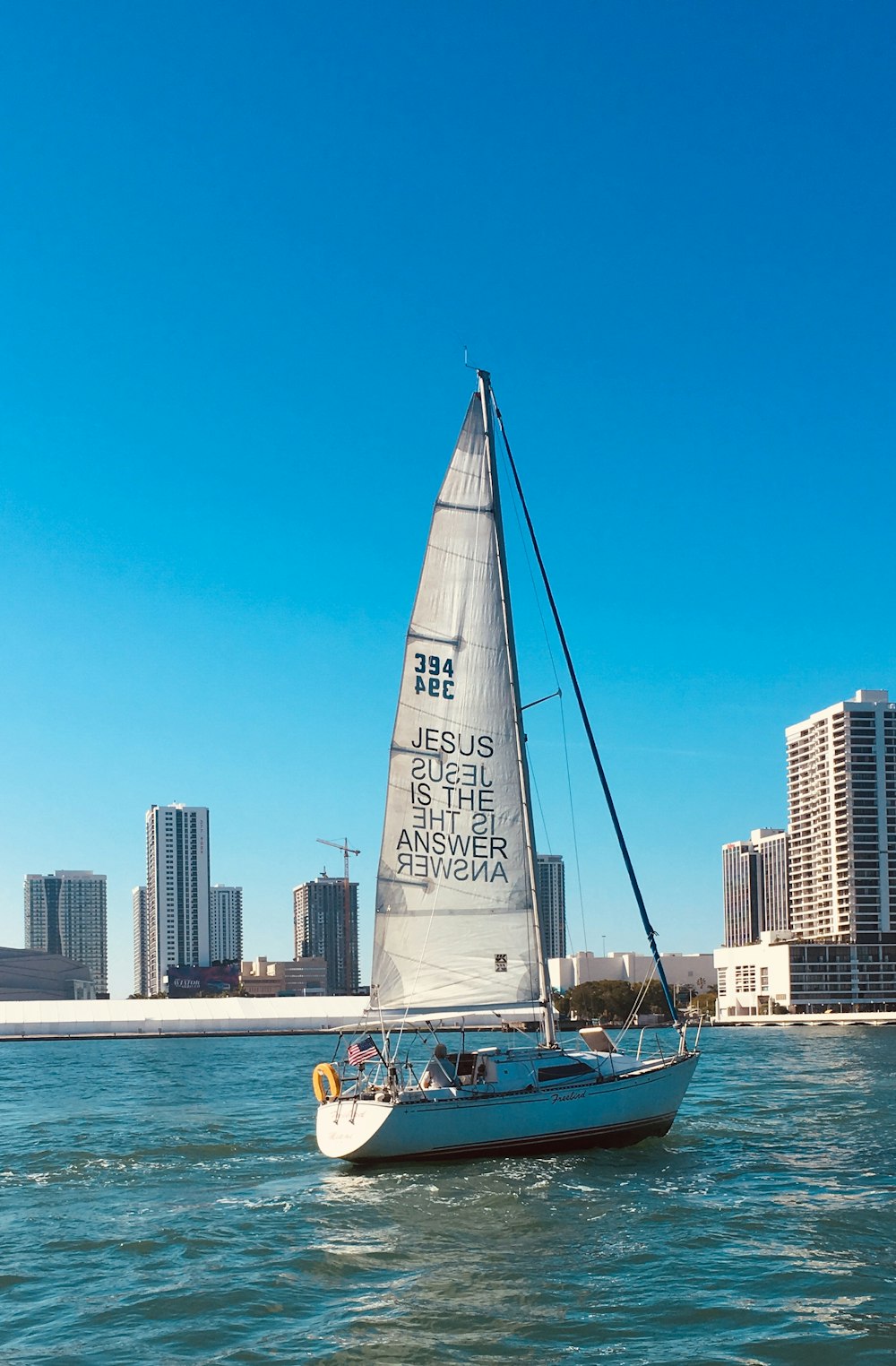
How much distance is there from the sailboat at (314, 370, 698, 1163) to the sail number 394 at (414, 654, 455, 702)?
0.03 metres

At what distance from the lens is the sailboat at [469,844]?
31.0 meters

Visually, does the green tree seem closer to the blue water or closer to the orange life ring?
the blue water

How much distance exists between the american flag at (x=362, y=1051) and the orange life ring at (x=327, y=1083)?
19.4 inches

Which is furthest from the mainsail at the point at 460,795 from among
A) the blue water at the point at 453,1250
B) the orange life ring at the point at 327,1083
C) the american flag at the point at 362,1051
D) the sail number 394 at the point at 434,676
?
the blue water at the point at 453,1250

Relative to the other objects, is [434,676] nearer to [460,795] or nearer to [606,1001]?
[460,795]

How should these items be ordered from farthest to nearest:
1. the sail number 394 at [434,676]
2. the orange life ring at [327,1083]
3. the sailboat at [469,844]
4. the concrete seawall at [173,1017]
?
the concrete seawall at [173,1017] → the sail number 394 at [434,676] → the sailboat at [469,844] → the orange life ring at [327,1083]

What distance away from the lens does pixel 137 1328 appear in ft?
57.1

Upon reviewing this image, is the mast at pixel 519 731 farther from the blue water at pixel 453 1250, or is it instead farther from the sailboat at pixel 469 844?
the blue water at pixel 453 1250

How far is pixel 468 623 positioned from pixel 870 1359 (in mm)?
19629

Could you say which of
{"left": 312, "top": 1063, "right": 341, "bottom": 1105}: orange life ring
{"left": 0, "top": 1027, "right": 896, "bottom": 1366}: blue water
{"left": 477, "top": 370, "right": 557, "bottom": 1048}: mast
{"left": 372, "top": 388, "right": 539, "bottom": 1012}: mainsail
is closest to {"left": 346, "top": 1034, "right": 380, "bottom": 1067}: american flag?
{"left": 312, "top": 1063, "right": 341, "bottom": 1105}: orange life ring

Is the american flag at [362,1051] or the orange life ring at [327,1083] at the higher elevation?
the american flag at [362,1051]

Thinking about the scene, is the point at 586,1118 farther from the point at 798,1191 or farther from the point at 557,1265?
the point at 557,1265

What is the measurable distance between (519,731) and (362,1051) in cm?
837

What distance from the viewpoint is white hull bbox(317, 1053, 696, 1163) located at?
92.7 ft
